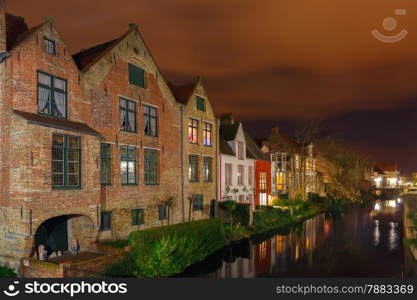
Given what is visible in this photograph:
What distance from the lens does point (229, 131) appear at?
36.1 metres

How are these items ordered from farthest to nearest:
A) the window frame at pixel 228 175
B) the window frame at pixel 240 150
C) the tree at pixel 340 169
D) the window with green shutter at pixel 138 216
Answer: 1. the tree at pixel 340 169
2. the window frame at pixel 240 150
3. the window frame at pixel 228 175
4. the window with green shutter at pixel 138 216

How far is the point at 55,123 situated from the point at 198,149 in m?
14.4

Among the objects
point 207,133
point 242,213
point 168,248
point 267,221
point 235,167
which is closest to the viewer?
point 168,248

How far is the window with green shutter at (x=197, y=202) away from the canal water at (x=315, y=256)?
14.0ft

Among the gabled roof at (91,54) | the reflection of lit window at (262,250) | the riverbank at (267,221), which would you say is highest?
the gabled roof at (91,54)

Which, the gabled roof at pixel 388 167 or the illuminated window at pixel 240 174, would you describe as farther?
the gabled roof at pixel 388 167

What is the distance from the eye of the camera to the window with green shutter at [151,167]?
23.0 meters

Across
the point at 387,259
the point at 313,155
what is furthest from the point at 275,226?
the point at 313,155

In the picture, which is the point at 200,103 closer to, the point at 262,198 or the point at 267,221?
the point at 267,221

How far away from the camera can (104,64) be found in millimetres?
19969

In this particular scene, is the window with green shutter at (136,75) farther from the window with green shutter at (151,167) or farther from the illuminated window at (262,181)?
the illuminated window at (262,181)

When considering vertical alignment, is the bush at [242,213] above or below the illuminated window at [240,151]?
below

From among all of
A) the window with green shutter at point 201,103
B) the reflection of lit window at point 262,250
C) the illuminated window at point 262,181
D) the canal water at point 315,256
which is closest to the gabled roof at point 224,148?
the window with green shutter at point 201,103

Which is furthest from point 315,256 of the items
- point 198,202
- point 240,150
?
point 240,150
